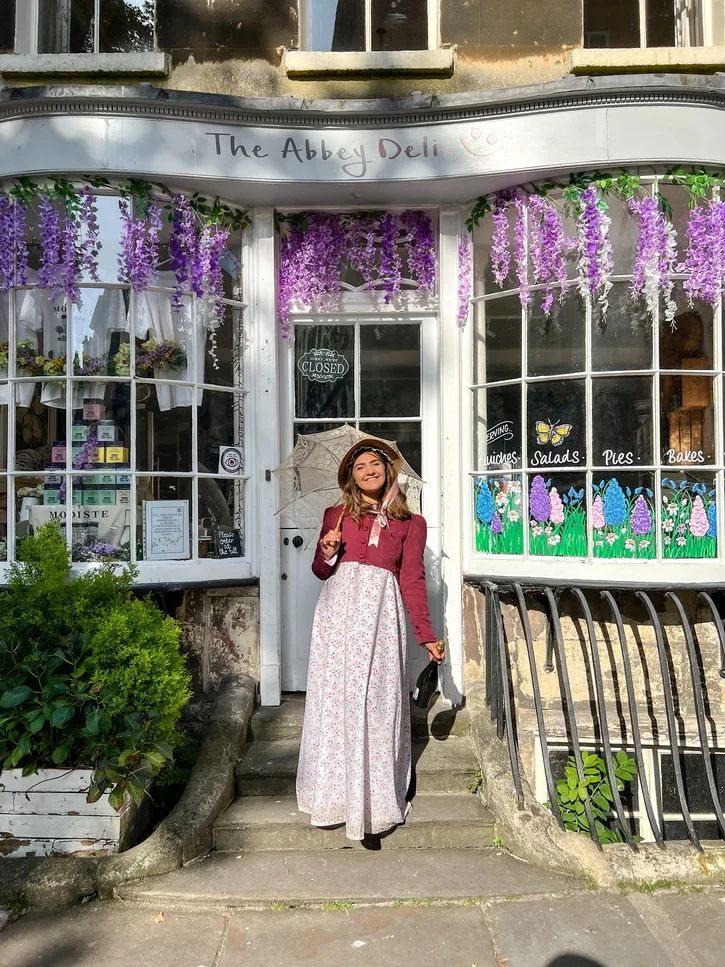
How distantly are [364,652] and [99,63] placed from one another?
148 inches

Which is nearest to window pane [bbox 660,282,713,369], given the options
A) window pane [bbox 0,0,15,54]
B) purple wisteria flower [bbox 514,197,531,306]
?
purple wisteria flower [bbox 514,197,531,306]

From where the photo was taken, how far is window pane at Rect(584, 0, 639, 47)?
538cm

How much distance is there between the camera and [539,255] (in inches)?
201

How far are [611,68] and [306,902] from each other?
4682 mm

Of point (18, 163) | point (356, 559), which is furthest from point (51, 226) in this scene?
point (356, 559)

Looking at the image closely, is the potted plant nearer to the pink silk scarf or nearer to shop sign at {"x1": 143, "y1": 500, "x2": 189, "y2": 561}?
shop sign at {"x1": 143, "y1": 500, "x2": 189, "y2": 561}

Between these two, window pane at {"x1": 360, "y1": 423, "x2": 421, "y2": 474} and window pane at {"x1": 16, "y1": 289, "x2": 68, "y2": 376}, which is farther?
window pane at {"x1": 360, "y1": 423, "x2": 421, "y2": 474}

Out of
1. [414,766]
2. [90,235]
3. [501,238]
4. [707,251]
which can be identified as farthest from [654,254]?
[90,235]

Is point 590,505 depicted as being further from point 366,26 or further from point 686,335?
point 366,26

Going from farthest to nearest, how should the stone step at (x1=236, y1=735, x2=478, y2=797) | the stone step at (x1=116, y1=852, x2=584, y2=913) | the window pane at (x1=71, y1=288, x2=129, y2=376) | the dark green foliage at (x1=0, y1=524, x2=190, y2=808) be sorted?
the window pane at (x1=71, y1=288, x2=129, y2=376) → the stone step at (x1=236, y1=735, x2=478, y2=797) → the dark green foliage at (x1=0, y1=524, x2=190, y2=808) → the stone step at (x1=116, y1=852, x2=584, y2=913)

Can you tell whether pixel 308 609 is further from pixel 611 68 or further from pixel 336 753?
pixel 611 68

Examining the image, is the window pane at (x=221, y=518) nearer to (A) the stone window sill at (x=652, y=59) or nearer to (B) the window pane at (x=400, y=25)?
(B) the window pane at (x=400, y=25)

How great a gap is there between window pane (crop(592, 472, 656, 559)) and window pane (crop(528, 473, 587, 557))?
8 cm

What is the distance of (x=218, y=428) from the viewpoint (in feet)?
17.8
